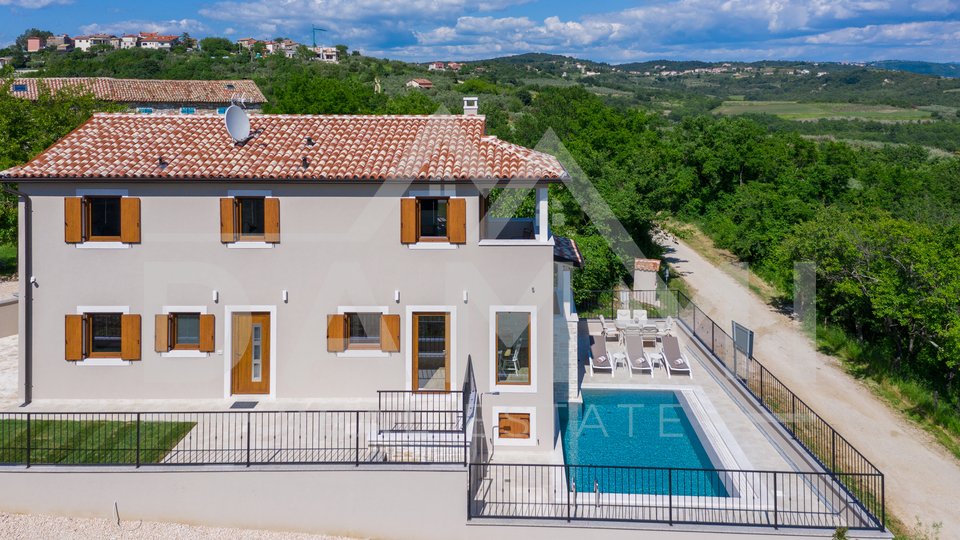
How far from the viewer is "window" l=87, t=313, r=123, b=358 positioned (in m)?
15.8

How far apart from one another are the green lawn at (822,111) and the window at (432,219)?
13205 cm

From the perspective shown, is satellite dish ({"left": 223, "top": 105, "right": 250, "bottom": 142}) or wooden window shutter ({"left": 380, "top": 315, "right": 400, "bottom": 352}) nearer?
wooden window shutter ({"left": 380, "top": 315, "right": 400, "bottom": 352})

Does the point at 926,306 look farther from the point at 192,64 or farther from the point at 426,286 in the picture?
the point at 192,64

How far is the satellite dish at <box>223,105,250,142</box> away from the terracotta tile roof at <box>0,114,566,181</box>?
0.79 ft

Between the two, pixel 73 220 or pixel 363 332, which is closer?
pixel 73 220

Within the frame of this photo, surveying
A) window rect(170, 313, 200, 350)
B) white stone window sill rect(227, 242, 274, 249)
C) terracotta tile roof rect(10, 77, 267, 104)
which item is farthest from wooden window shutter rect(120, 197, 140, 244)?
terracotta tile roof rect(10, 77, 267, 104)

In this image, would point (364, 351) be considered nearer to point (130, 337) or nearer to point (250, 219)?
point (250, 219)

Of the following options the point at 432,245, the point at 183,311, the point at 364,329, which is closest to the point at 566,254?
the point at 432,245

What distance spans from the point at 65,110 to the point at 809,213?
3846 centimetres

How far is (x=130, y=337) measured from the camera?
1555 cm

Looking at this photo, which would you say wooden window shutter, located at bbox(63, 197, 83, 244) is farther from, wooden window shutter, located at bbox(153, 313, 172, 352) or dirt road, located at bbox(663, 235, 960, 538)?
dirt road, located at bbox(663, 235, 960, 538)

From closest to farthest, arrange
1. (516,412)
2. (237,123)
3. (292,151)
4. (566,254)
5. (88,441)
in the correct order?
(88,441)
(516,412)
(292,151)
(237,123)
(566,254)

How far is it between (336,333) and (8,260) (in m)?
28.7

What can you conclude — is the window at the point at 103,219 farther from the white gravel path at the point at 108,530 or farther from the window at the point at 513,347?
the window at the point at 513,347
